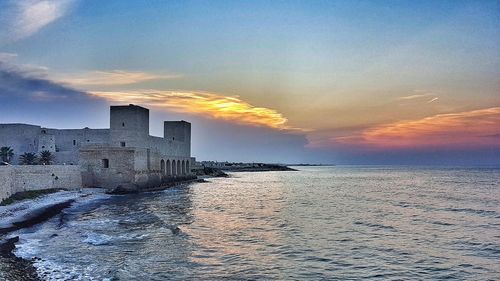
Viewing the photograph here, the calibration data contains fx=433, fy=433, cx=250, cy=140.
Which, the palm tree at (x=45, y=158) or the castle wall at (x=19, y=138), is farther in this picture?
the castle wall at (x=19, y=138)

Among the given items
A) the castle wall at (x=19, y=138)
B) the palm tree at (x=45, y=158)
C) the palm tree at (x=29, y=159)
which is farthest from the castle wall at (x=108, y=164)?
the castle wall at (x=19, y=138)

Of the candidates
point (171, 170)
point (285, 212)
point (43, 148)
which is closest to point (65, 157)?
point (43, 148)

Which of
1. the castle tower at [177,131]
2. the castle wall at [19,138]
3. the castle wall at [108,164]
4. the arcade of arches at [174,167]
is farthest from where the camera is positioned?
the castle tower at [177,131]

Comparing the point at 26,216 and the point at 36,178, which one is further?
the point at 36,178

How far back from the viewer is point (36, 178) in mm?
29172

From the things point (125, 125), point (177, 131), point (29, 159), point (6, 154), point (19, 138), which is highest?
point (177, 131)

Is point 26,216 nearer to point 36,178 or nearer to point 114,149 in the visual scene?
point 36,178

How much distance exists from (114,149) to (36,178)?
991 centimetres

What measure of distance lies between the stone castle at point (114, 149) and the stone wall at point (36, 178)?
2104 mm

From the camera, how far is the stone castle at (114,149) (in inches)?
1516

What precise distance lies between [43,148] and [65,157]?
Answer: 4463 mm

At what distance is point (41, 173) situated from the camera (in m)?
30.0

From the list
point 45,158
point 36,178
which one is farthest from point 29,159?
point 36,178

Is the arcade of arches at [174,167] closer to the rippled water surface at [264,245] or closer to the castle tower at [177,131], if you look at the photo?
the castle tower at [177,131]
